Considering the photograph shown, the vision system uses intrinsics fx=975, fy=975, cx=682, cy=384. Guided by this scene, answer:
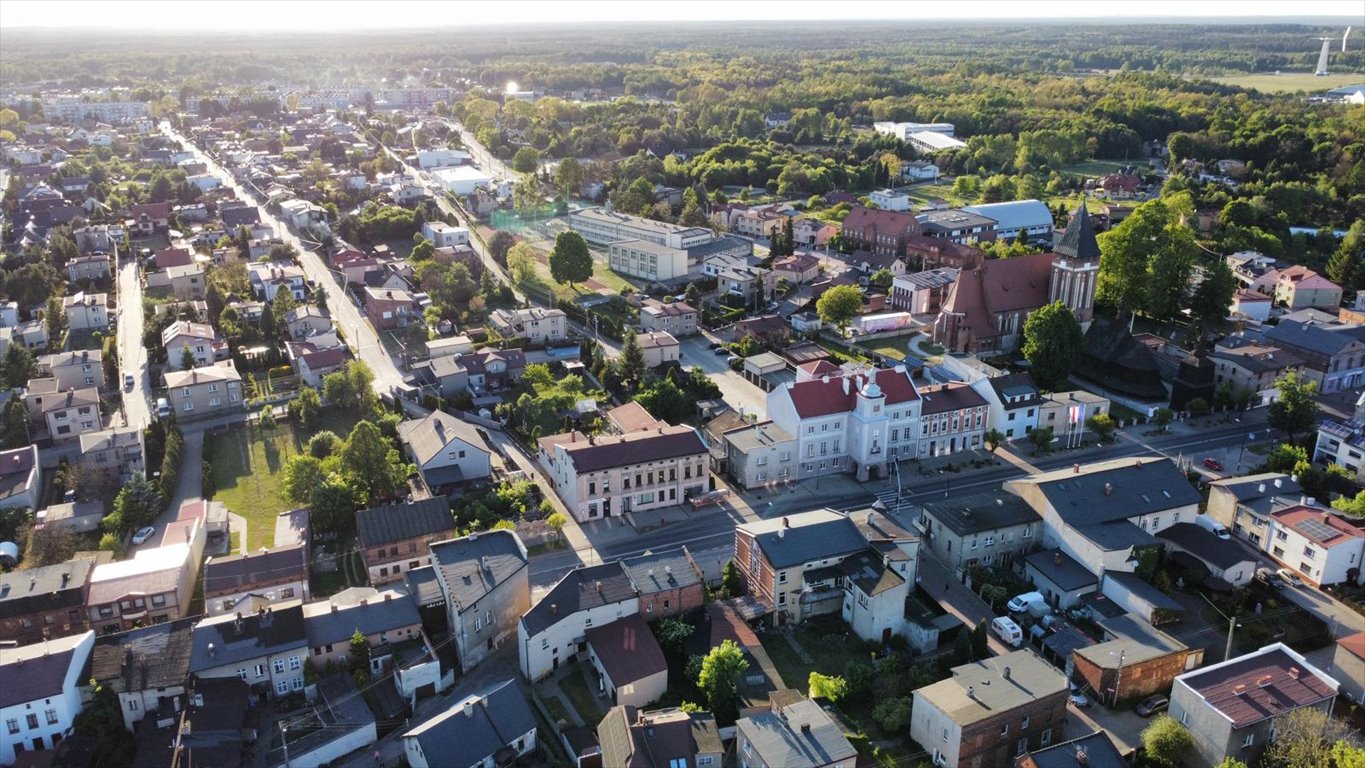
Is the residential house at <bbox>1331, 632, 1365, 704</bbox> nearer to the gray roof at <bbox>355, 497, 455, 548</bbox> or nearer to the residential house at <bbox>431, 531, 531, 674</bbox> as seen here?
the residential house at <bbox>431, 531, 531, 674</bbox>

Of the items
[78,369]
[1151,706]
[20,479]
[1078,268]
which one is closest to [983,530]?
[1151,706]

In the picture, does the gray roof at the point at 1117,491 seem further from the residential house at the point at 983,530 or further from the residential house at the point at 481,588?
the residential house at the point at 481,588

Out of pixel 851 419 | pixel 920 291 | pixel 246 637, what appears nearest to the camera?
pixel 246 637

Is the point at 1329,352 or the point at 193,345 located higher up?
the point at 193,345

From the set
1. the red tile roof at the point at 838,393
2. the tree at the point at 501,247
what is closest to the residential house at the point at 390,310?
the tree at the point at 501,247

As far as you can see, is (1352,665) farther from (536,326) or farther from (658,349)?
(536,326)

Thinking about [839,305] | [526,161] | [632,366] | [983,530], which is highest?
[526,161]

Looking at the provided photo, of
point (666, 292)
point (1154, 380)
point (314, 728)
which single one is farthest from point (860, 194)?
point (314, 728)

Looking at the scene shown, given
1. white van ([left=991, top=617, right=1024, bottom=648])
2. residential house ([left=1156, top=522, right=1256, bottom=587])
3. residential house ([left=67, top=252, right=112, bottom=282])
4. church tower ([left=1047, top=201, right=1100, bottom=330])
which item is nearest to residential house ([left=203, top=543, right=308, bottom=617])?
white van ([left=991, top=617, right=1024, bottom=648])
